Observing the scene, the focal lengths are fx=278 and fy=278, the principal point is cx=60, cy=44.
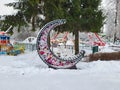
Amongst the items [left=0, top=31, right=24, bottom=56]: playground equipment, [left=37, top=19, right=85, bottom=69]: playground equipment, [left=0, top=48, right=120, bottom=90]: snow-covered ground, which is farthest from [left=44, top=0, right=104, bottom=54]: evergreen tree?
[left=0, top=48, right=120, bottom=90]: snow-covered ground

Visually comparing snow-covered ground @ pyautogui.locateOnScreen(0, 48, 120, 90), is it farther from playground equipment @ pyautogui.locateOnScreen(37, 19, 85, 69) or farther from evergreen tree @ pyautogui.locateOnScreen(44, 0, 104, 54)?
evergreen tree @ pyautogui.locateOnScreen(44, 0, 104, 54)

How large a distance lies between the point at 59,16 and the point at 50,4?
1.10 m

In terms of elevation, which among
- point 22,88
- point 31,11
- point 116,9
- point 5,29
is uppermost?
point 116,9

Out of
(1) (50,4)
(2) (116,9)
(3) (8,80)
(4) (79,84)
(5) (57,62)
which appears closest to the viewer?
(4) (79,84)

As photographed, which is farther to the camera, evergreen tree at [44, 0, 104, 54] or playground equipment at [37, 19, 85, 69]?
evergreen tree at [44, 0, 104, 54]

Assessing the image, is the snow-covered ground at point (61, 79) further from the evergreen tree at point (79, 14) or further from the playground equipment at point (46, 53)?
the evergreen tree at point (79, 14)

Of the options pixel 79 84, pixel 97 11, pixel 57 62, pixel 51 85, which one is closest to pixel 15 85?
pixel 51 85

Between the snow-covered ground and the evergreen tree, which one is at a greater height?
the evergreen tree

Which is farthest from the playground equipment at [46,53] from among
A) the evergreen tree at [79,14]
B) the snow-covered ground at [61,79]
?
the evergreen tree at [79,14]

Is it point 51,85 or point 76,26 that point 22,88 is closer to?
point 51,85

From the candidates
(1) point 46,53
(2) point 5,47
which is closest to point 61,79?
(1) point 46,53

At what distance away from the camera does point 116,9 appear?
52844 mm

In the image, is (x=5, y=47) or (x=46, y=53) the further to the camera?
(x=5, y=47)

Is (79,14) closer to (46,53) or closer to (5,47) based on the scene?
(5,47)
